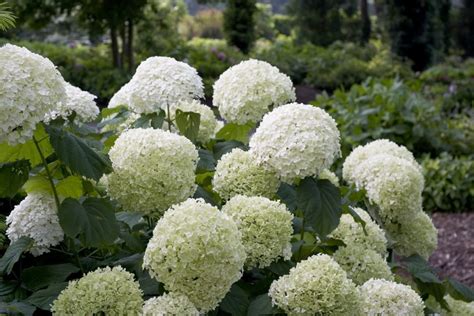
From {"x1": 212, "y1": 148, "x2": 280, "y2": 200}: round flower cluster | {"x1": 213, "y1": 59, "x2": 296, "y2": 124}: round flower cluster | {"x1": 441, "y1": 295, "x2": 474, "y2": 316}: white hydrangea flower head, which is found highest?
{"x1": 213, "y1": 59, "x2": 296, "y2": 124}: round flower cluster

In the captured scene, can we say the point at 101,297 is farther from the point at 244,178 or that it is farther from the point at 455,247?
the point at 455,247

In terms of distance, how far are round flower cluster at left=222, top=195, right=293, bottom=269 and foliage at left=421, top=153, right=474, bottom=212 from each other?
17.4 feet

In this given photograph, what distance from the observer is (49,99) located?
57.6 inches

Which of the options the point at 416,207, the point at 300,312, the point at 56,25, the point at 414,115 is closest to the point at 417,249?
the point at 416,207

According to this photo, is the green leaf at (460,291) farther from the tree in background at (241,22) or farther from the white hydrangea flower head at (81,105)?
the tree in background at (241,22)

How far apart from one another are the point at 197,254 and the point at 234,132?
3.02 feet

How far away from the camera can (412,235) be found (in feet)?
7.89

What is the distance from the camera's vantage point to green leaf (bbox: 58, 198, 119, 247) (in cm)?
150

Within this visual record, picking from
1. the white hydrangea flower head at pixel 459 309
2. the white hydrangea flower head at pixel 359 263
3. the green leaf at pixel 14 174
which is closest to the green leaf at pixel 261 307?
the white hydrangea flower head at pixel 359 263

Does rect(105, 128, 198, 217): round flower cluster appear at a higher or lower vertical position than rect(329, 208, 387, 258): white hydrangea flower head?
higher

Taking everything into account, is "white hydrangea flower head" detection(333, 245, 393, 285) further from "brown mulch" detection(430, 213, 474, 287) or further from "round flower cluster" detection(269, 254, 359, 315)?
"brown mulch" detection(430, 213, 474, 287)

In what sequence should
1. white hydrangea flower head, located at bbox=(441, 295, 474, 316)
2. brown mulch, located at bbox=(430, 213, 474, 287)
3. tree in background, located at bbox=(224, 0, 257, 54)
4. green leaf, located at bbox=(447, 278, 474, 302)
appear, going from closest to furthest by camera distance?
green leaf, located at bbox=(447, 278, 474, 302), white hydrangea flower head, located at bbox=(441, 295, 474, 316), brown mulch, located at bbox=(430, 213, 474, 287), tree in background, located at bbox=(224, 0, 257, 54)

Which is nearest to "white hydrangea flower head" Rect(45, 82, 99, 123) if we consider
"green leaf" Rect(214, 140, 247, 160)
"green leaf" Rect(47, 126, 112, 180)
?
"green leaf" Rect(214, 140, 247, 160)

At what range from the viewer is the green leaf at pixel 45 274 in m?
1.61
